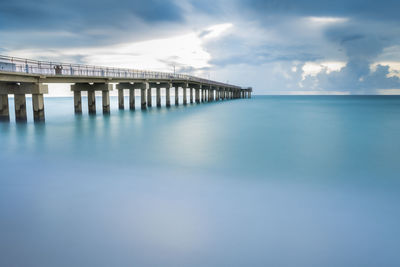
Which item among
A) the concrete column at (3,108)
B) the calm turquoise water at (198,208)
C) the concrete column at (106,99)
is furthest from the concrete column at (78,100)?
the calm turquoise water at (198,208)

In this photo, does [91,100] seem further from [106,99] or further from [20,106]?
[20,106]

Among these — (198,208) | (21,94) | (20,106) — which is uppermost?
(21,94)

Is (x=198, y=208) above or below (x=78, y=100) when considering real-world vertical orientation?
below

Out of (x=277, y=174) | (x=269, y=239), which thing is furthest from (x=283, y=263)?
(x=277, y=174)

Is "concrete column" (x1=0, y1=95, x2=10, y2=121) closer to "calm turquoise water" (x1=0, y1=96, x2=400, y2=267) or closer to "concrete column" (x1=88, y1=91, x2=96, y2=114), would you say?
"concrete column" (x1=88, y1=91, x2=96, y2=114)

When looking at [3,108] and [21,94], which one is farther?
[3,108]

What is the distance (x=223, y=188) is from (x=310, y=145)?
10.2 m

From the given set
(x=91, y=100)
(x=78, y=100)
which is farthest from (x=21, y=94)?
(x=78, y=100)

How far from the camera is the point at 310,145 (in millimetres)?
17344

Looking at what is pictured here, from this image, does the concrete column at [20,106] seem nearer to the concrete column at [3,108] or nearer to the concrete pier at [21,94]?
the concrete pier at [21,94]

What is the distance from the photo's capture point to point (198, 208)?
736 centimetres

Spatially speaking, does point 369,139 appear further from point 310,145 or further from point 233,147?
point 233,147

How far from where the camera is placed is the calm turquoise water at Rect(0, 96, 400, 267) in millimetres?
5223

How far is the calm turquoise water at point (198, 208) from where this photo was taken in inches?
206
